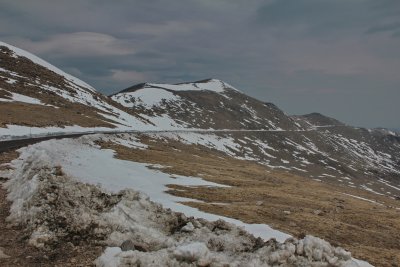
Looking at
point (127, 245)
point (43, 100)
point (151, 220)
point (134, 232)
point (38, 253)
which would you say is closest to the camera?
point (38, 253)

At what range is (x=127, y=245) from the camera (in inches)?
733

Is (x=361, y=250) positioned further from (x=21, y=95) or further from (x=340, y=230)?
(x=21, y=95)

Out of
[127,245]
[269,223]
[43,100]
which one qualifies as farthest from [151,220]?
[43,100]

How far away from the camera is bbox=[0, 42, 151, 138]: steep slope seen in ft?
303

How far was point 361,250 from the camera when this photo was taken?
32.7 m

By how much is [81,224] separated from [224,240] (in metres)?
7.34

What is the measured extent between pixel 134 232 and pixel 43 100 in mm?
116144

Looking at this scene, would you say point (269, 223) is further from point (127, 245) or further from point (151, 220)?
point (127, 245)

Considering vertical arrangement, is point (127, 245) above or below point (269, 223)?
above

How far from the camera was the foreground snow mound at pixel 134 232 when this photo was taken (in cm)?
1739

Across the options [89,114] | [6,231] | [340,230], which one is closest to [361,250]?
[340,230]

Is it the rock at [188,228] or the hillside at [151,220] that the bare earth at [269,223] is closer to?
the hillside at [151,220]

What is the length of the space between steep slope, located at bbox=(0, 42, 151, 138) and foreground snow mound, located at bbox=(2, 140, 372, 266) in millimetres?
52180

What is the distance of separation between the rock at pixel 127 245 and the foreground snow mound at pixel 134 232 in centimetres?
5
